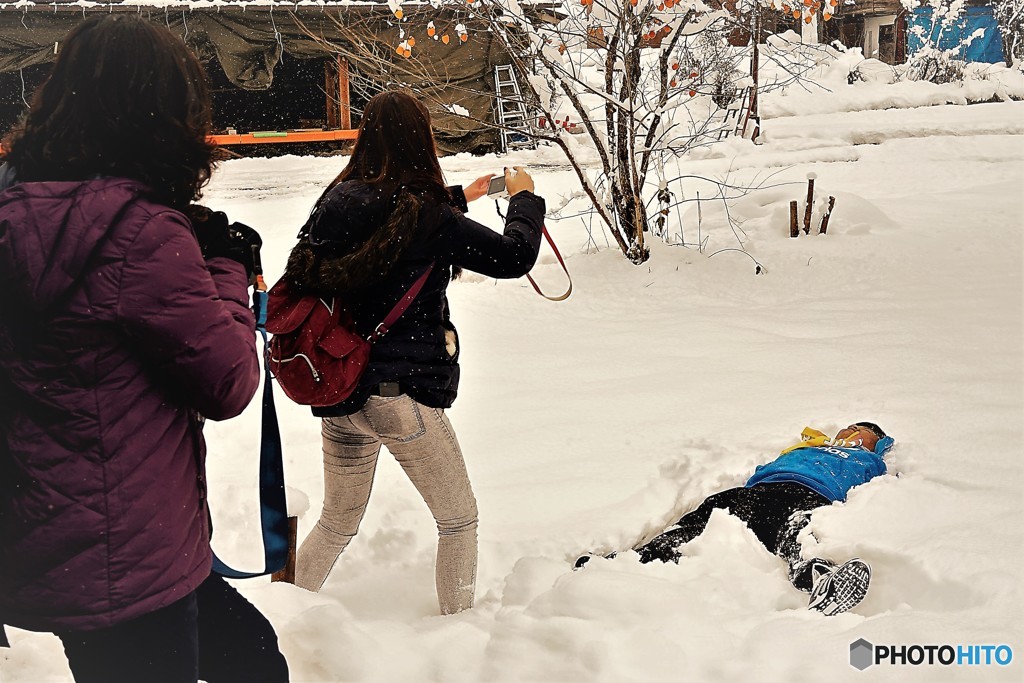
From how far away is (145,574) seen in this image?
1.52 meters

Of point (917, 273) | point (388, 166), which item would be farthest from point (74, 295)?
point (917, 273)

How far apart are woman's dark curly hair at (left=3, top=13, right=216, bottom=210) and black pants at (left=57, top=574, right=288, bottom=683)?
742 millimetres

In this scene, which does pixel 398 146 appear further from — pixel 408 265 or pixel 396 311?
pixel 396 311

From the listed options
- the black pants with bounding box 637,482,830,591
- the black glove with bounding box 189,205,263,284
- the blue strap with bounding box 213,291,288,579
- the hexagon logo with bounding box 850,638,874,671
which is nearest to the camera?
the black glove with bounding box 189,205,263,284

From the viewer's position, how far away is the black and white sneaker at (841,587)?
8.17 ft

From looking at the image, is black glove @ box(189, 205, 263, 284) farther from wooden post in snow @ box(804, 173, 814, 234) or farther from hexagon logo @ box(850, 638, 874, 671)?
wooden post in snow @ box(804, 173, 814, 234)

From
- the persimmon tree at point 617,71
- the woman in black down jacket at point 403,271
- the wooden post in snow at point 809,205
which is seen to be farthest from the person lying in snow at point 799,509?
the wooden post in snow at point 809,205

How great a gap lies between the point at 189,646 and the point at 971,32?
1847cm

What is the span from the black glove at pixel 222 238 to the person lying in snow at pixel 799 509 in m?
1.69

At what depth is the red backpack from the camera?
89.5 inches

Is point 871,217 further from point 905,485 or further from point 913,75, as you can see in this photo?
point 913,75

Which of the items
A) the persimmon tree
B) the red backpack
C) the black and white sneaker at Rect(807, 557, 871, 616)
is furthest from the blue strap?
the persimmon tree

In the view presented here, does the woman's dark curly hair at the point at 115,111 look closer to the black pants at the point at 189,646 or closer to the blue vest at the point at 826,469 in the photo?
the black pants at the point at 189,646

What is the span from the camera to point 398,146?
231cm
